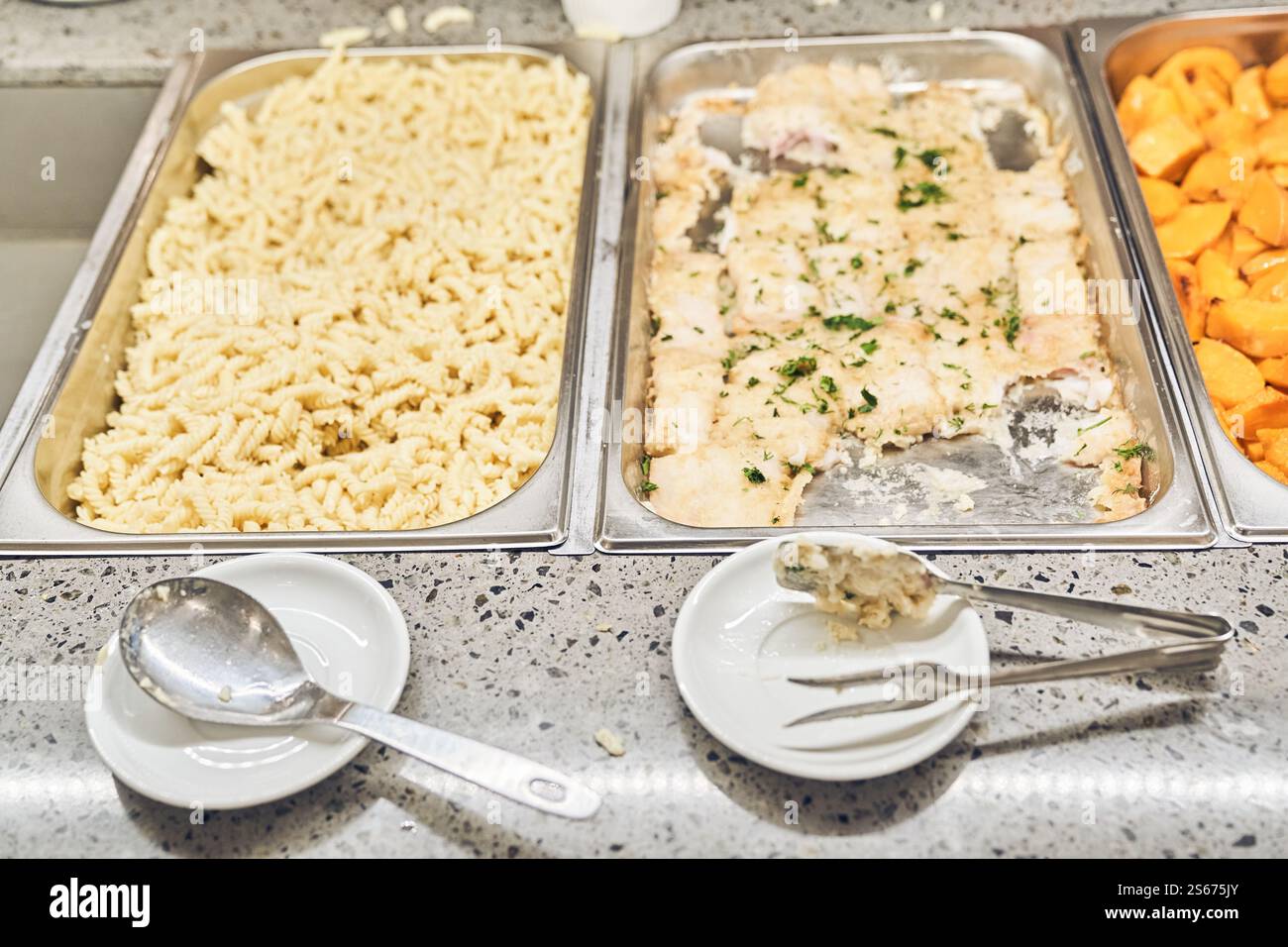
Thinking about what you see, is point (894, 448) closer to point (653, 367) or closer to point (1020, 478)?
point (1020, 478)

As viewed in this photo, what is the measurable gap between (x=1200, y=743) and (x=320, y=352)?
1.68 meters

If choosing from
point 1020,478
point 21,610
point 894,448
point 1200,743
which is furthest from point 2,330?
point 1200,743

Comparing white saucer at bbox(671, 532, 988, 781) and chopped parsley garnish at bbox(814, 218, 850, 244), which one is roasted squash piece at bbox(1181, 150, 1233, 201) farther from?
white saucer at bbox(671, 532, 988, 781)

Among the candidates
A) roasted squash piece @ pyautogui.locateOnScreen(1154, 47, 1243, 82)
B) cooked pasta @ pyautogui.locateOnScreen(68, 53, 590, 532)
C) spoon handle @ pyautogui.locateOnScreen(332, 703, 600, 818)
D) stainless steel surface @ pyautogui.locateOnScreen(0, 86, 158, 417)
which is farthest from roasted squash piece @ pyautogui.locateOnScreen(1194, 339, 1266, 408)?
stainless steel surface @ pyautogui.locateOnScreen(0, 86, 158, 417)

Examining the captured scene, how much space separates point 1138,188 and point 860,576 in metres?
1.30

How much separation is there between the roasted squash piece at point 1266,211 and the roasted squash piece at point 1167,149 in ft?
0.56

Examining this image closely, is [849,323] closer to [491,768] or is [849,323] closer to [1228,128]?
[1228,128]

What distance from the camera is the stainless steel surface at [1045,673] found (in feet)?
4.18

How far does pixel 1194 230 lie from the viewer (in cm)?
219

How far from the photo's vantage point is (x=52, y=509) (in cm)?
179

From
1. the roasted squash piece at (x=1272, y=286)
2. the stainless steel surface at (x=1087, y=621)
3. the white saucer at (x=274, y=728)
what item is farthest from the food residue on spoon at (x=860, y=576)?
the roasted squash piece at (x=1272, y=286)

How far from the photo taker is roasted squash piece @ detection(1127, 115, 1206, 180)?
2311 mm

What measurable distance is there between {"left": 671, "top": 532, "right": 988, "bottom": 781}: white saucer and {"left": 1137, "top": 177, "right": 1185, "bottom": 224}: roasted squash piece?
1339 millimetres

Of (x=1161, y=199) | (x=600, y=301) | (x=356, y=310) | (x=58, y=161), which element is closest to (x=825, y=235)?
(x=600, y=301)
